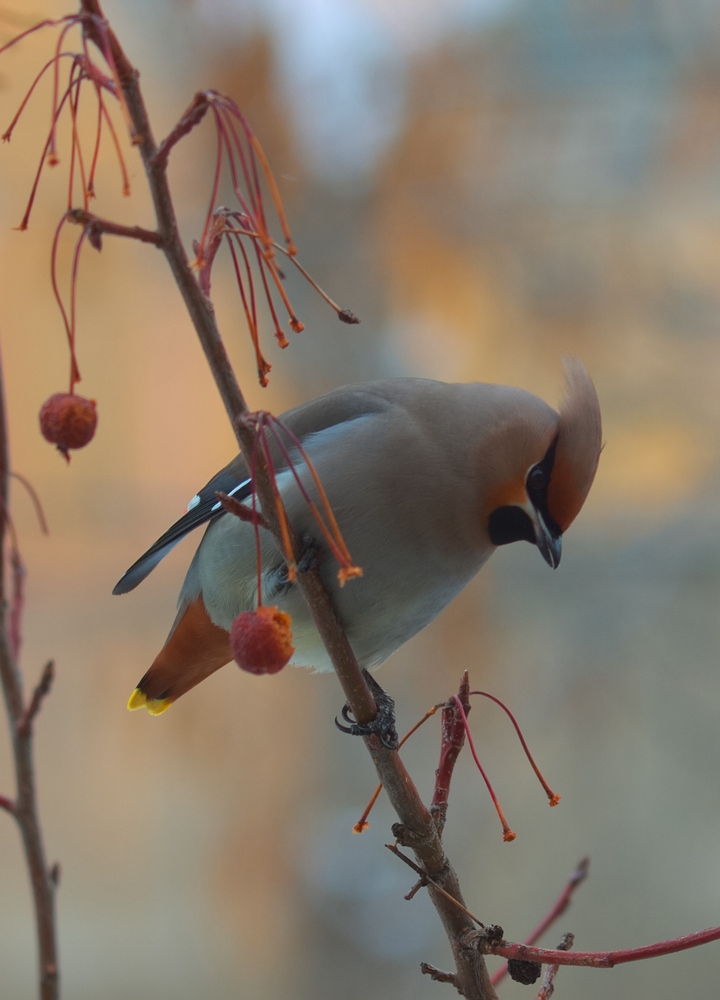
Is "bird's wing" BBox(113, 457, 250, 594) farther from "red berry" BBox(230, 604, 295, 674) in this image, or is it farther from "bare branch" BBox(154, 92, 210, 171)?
"bare branch" BBox(154, 92, 210, 171)

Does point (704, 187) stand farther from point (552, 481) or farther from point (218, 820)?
point (218, 820)

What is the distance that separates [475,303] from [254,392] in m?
0.67

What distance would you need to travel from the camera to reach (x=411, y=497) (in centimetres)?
127

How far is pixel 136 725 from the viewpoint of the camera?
9.98 feet

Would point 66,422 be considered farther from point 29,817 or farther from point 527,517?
point 527,517

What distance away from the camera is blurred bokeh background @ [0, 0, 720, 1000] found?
2.80 m

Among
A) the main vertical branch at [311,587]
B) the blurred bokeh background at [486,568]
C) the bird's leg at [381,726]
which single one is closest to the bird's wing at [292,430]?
the bird's leg at [381,726]

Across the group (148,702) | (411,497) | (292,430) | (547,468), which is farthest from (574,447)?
(148,702)

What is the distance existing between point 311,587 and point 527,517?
0.45 m

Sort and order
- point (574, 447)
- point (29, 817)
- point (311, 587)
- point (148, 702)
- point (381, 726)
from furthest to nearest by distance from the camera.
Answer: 1. point (148, 702)
2. point (574, 447)
3. point (381, 726)
4. point (311, 587)
5. point (29, 817)

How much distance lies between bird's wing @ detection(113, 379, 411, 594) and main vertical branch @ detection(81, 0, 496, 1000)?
1.46ft

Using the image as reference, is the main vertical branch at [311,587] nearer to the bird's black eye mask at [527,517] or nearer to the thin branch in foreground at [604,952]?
the thin branch in foreground at [604,952]

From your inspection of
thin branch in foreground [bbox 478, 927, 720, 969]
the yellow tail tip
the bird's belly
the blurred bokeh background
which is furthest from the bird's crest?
the blurred bokeh background

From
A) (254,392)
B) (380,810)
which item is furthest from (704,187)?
(380,810)
